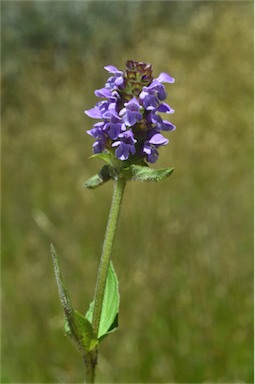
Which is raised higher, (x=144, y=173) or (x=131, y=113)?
(x=131, y=113)

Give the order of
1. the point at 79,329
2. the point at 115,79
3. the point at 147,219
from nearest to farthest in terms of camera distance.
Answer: the point at 79,329
the point at 115,79
the point at 147,219

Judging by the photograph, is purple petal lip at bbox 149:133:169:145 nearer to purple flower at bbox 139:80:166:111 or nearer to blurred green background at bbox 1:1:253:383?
purple flower at bbox 139:80:166:111

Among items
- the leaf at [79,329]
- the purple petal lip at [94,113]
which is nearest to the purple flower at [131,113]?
the purple petal lip at [94,113]

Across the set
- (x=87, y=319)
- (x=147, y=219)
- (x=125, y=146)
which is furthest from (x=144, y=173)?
(x=147, y=219)

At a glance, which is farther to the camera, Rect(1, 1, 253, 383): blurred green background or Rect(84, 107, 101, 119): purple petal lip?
Rect(1, 1, 253, 383): blurred green background

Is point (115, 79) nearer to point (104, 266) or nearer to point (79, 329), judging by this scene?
point (104, 266)

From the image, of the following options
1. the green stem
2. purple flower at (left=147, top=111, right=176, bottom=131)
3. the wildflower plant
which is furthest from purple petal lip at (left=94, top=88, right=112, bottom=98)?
the green stem

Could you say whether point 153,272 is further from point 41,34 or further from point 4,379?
point 41,34
